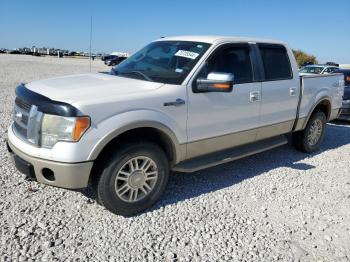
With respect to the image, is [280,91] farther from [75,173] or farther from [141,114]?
[75,173]

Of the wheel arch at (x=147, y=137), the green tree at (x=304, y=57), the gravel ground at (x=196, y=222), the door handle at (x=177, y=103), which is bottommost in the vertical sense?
the gravel ground at (x=196, y=222)

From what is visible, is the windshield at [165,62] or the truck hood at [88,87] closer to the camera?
the truck hood at [88,87]

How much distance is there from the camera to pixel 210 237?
135 inches

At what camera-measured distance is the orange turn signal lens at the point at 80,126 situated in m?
3.15

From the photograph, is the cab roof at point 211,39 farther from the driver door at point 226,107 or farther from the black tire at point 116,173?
the black tire at point 116,173

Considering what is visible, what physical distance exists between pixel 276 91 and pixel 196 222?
2.46 m

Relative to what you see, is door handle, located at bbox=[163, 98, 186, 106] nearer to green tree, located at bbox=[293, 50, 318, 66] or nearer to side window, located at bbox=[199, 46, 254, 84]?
side window, located at bbox=[199, 46, 254, 84]

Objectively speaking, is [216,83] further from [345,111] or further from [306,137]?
[345,111]

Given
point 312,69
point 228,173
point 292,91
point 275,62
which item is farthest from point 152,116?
point 312,69

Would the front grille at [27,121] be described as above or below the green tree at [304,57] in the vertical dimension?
below

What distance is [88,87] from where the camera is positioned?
3.64m

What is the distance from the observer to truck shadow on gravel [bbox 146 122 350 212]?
14.3 feet

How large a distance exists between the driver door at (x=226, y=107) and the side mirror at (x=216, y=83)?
78mm

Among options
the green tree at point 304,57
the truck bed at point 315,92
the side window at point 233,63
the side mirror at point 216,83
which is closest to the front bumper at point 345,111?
the truck bed at point 315,92
